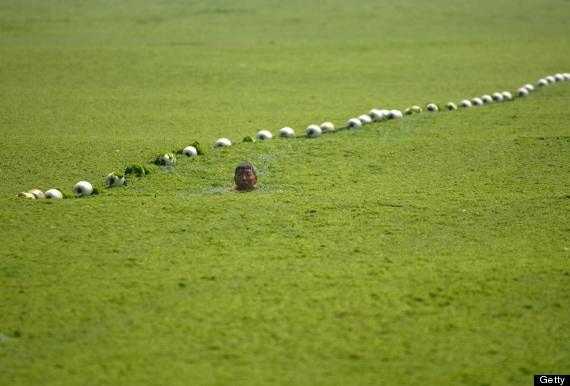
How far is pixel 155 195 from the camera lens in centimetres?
683

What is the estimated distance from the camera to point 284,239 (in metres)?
5.61

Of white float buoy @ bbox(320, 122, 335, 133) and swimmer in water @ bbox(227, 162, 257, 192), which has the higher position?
white float buoy @ bbox(320, 122, 335, 133)

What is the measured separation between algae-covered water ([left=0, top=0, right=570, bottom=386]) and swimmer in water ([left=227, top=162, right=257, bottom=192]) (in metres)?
0.14

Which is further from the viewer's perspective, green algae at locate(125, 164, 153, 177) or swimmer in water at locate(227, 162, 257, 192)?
green algae at locate(125, 164, 153, 177)

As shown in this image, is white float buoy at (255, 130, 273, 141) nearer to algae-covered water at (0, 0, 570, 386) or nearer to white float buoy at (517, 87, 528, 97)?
algae-covered water at (0, 0, 570, 386)

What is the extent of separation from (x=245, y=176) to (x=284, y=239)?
4.51 feet

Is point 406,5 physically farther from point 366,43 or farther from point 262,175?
point 262,175

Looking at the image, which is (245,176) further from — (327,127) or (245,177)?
(327,127)

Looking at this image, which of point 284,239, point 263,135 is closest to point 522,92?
point 263,135

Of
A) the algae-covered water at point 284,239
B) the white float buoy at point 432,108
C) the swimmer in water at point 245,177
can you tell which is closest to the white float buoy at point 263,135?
the algae-covered water at point 284,239

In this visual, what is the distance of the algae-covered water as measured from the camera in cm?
392

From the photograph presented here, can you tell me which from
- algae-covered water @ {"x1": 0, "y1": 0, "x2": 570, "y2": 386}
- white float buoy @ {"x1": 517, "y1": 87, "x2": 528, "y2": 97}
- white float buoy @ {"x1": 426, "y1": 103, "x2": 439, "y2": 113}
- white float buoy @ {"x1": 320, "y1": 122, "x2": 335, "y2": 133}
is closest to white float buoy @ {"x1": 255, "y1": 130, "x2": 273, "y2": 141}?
algae-covered water @ {"x1": 0, "y1": 0, "x2": 570, "y2": 386}

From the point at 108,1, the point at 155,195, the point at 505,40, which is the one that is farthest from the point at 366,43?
the point at 155,195

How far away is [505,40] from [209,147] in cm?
1374
